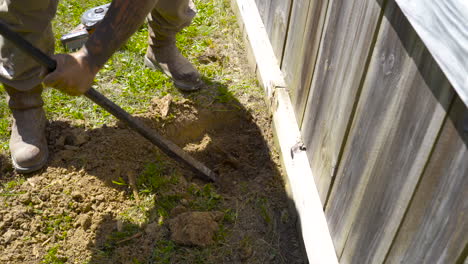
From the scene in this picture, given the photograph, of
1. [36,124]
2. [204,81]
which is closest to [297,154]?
[204,81]

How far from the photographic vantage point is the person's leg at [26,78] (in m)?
2.16

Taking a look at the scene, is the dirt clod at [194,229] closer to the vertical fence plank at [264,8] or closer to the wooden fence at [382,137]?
the wooden fence at [382,137]

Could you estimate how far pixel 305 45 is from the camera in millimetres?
2229

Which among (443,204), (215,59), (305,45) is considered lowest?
(443,204)

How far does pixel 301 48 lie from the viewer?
2.29 metres

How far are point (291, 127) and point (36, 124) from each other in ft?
4.84

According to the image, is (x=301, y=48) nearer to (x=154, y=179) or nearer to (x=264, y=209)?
(x=264, y=209)

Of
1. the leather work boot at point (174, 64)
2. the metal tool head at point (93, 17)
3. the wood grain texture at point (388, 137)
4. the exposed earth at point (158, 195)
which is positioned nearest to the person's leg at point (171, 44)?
the leather work boot at point (174, 64)

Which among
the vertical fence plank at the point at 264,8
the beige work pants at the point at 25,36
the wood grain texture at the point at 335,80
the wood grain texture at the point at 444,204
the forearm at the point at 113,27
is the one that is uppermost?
the vertical fence plank at the point at 264,8

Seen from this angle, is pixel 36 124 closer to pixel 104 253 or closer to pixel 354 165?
pixel 104 253

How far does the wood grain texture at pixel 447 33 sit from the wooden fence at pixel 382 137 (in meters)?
0.08

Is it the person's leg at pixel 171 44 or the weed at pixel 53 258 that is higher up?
the person's leg at pixel 171 44

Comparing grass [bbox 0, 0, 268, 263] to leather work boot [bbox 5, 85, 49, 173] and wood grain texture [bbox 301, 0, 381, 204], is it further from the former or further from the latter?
wood grain texture [bbox 301, 0, 381, 204]

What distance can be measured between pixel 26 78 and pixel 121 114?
2.32 ft
